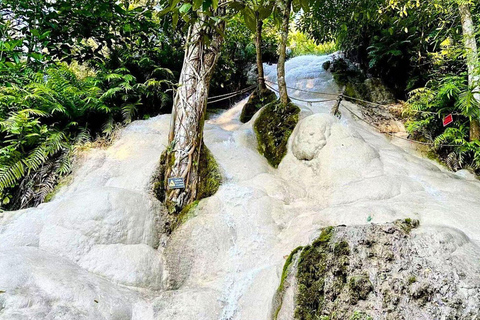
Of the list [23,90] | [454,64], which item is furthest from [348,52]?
[23,90]

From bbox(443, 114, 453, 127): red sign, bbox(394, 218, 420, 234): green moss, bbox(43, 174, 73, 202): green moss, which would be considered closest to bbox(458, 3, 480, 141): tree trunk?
bbox(443, 114, 453, 127): red sign

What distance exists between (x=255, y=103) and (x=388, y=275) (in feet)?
14.7

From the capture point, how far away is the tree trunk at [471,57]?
3.78 m

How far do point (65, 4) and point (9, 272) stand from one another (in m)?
4.74

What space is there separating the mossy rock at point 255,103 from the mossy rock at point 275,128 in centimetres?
78

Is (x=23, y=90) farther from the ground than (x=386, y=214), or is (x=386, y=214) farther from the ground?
(x=23, y=90)

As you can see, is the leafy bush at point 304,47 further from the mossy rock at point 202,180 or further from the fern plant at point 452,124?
the mossy rock at point 202,180

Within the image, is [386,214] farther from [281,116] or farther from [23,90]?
[23,90]

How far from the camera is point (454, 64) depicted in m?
5.02

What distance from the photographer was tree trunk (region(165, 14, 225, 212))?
11.1ft

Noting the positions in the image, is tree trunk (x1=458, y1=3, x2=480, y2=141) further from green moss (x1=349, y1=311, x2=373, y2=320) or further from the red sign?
green moss (x1=349, y1=311, x2=373, y2=320)

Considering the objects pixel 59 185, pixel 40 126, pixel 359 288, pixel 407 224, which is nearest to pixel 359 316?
pixel 359 288

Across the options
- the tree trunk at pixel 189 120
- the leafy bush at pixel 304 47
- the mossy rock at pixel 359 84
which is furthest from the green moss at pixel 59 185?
the leafy bush at pixel 304 47

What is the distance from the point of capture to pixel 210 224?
297 centimetres
